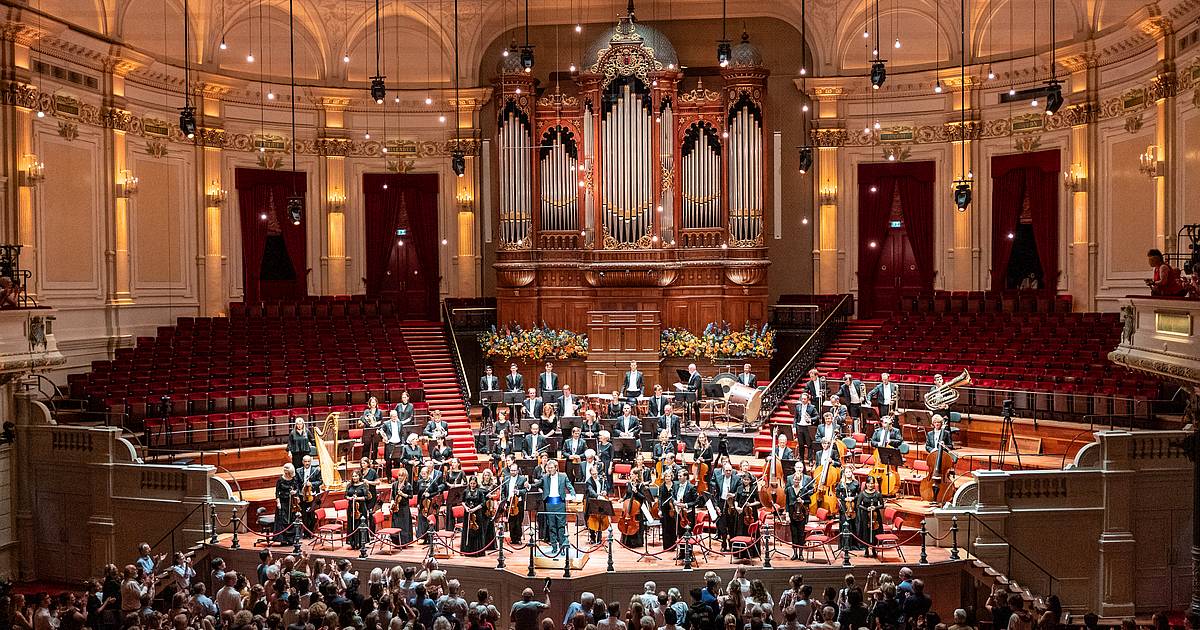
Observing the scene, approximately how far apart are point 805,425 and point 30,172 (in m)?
13.3

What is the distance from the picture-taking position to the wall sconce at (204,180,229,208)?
883 inches

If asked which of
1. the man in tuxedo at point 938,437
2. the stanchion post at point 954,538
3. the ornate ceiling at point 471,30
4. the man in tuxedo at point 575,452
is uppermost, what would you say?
the ornate ceiling at point 471,30

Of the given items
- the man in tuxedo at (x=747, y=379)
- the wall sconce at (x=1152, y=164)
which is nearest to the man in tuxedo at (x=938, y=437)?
the man in tuxedo at (x=747, y=379)

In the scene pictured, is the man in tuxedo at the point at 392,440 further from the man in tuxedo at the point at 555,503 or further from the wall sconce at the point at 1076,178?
the wall sconce at the point at 1076,178

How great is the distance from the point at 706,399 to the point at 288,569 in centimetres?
891

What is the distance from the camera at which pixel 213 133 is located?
22516 mm

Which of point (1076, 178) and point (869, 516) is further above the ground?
point (1076, 178)

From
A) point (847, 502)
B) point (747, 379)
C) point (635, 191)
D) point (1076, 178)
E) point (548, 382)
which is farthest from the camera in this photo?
point (635, 191)

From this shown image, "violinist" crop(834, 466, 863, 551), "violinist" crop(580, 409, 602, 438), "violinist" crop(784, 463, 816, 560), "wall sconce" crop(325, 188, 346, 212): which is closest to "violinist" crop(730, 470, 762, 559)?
"violinist" crop(784, 463, 816, 560)

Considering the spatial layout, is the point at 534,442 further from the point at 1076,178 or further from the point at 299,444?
the point at 1076,178

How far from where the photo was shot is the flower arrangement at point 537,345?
2234 centimetres

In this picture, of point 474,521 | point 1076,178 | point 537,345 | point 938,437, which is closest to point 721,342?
point 537,345

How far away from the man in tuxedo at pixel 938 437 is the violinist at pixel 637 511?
427cm

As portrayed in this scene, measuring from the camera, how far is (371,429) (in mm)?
16484
